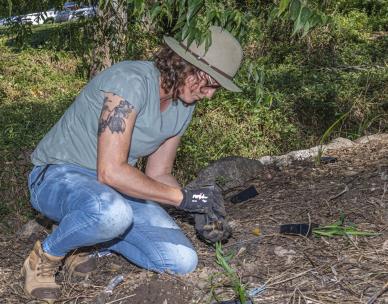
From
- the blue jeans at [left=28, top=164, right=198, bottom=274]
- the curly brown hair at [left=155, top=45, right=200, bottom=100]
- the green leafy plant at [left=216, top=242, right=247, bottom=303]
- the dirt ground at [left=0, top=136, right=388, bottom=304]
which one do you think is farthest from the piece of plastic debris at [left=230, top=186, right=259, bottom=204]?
the curly brown hair at [left=155, top=45, right=200, bottom=100]

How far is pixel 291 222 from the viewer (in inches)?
146

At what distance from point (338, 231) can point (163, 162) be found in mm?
1029

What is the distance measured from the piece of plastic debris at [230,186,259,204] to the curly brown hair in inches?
53.9

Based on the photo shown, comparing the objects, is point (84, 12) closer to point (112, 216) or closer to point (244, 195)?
point (244, 195)

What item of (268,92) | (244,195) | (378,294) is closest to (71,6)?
(268,92)

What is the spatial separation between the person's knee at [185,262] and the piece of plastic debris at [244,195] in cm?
115

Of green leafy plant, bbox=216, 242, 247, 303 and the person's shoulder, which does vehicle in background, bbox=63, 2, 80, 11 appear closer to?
the person's shoulder

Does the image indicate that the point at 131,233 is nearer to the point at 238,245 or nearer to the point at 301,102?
the point at 238,245

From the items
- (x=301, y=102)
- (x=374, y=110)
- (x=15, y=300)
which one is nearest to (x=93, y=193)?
(x=15, y=300)

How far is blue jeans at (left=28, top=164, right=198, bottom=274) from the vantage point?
296 cm

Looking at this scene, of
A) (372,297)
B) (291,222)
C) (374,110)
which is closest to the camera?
(372,297)

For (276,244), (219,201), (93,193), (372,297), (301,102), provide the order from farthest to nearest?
(301,102)
(276,244)
(219,201)
(93,193)
(372,297)

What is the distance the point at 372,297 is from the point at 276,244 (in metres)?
0.76

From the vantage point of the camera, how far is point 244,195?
14.3 feet
